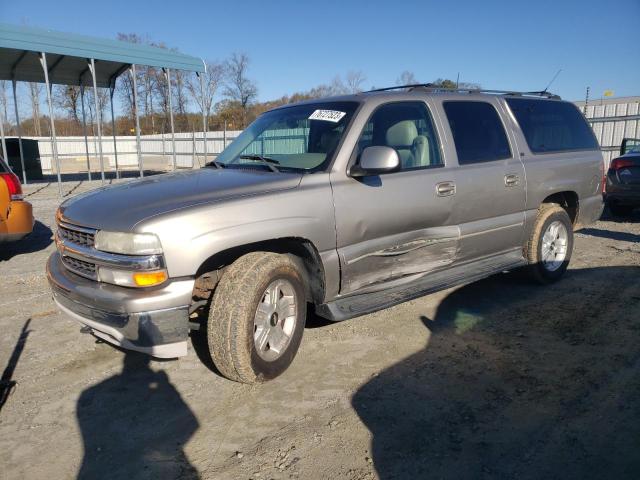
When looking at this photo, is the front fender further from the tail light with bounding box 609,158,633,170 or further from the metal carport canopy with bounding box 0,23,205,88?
the metal carport canopy with bounding box 0,23,205,88

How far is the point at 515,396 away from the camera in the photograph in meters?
3.14

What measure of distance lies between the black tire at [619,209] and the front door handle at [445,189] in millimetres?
7068

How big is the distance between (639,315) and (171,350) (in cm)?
406

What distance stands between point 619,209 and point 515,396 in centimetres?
840

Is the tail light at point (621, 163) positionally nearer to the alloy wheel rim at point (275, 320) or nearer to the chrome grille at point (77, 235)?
the alloy wheel rim at point (275, 320)

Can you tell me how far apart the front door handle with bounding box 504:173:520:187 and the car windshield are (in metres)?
1.75

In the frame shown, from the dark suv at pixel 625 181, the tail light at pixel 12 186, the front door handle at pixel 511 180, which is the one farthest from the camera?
the dark suv at pixel 625 181

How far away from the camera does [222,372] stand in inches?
128

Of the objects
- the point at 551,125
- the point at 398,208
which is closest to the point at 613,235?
the point at 551,125

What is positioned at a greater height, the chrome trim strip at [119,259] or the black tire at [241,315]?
the chrome trim strip at [119,259]

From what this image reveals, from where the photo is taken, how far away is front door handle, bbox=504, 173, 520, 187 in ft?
15.5

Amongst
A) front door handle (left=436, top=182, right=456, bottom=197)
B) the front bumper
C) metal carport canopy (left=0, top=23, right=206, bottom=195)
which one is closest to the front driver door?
→ front door handle (left=436, top=182, right=456, bottom=197)

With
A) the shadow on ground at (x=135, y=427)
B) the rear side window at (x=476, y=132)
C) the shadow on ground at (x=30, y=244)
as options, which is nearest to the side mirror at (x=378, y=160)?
the rear side window at (x=476, y=132)

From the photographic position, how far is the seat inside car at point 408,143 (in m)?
4.07
